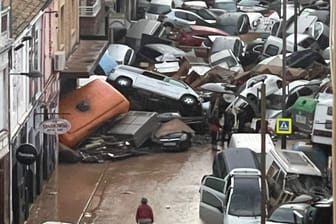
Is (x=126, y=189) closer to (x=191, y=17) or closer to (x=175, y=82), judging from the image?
(x=175, y=82)

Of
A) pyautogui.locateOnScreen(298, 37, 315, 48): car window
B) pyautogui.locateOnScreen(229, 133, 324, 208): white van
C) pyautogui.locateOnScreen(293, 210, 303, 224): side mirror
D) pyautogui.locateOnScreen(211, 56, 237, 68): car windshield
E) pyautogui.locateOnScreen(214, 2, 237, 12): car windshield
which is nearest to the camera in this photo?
pyautogui.locateOnScreen(293, 210, 303, 224): side mirror

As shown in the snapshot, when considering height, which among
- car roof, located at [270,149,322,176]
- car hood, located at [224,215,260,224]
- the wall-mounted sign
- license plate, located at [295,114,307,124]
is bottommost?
car hood, located at [224,215,260,224]

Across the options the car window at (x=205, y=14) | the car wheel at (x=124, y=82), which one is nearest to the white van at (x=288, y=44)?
the car wheel at (x=124, y=82)

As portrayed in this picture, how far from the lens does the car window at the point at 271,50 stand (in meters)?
46.6

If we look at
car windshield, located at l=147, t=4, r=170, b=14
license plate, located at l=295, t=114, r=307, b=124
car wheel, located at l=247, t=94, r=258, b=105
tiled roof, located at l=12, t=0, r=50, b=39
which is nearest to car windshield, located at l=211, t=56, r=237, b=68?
car wheel, located at l=247, t=94, r=258, b=105

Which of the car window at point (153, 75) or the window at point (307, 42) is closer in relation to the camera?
the car window at point (153, 75)

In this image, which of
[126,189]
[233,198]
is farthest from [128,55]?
[233,198]

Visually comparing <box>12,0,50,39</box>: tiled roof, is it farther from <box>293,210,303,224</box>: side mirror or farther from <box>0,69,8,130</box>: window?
<box>293,210,303,224</box>: side mirror

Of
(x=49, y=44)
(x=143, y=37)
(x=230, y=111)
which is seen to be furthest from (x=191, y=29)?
(x=49, y=44)

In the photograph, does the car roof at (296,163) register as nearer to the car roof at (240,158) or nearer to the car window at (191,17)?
the car roof at (240,158)

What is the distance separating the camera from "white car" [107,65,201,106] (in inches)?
1455

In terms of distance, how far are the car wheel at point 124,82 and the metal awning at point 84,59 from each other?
1.39 meters

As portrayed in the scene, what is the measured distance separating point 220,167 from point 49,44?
594cm

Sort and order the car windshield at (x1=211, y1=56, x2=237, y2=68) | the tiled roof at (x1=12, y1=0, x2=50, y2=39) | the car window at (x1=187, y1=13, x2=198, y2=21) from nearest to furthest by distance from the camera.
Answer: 1. the tiled roof at (x1=12, y1=0, x2=50, y2=39)
2. the car windshield at (x1=211, y1=56, x2=237, y2=68)
3. the car window at (x1=187, y1=13, x2=198, y2=21)
